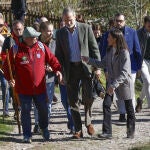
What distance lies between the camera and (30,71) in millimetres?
8477

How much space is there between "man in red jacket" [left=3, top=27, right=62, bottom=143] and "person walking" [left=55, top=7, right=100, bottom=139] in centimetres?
25

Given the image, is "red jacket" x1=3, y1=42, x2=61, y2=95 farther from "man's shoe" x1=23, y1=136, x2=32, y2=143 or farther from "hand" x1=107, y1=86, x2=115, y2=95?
"hand" x1=107, y1=86, x2=115, y2=95

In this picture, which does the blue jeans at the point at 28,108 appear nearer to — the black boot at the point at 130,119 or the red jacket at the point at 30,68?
the red jacket at the point at 30,68

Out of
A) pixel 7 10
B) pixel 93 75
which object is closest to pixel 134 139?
pixel 93 75

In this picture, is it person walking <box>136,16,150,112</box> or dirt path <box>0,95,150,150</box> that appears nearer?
dirt path <box>0,95,150,150</box>

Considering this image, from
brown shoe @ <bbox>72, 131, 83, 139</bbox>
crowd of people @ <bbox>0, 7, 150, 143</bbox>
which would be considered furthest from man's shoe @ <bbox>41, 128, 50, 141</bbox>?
brown shoe @ <bbox>72, 131, 83, 139</bbox>

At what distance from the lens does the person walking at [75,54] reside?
873 cm

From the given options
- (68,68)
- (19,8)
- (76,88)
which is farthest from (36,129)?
(19,8)

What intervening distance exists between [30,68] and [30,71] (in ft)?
0.15

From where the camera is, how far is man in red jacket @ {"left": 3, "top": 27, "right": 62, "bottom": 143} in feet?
27.8

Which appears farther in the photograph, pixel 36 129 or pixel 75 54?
pixel 36 129

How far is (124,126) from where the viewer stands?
32.9ft

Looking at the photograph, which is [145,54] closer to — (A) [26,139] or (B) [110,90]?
(B) [110,90]

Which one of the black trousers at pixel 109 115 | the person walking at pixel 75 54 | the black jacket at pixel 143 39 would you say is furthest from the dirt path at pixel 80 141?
the black jacket at pixel 143 39
